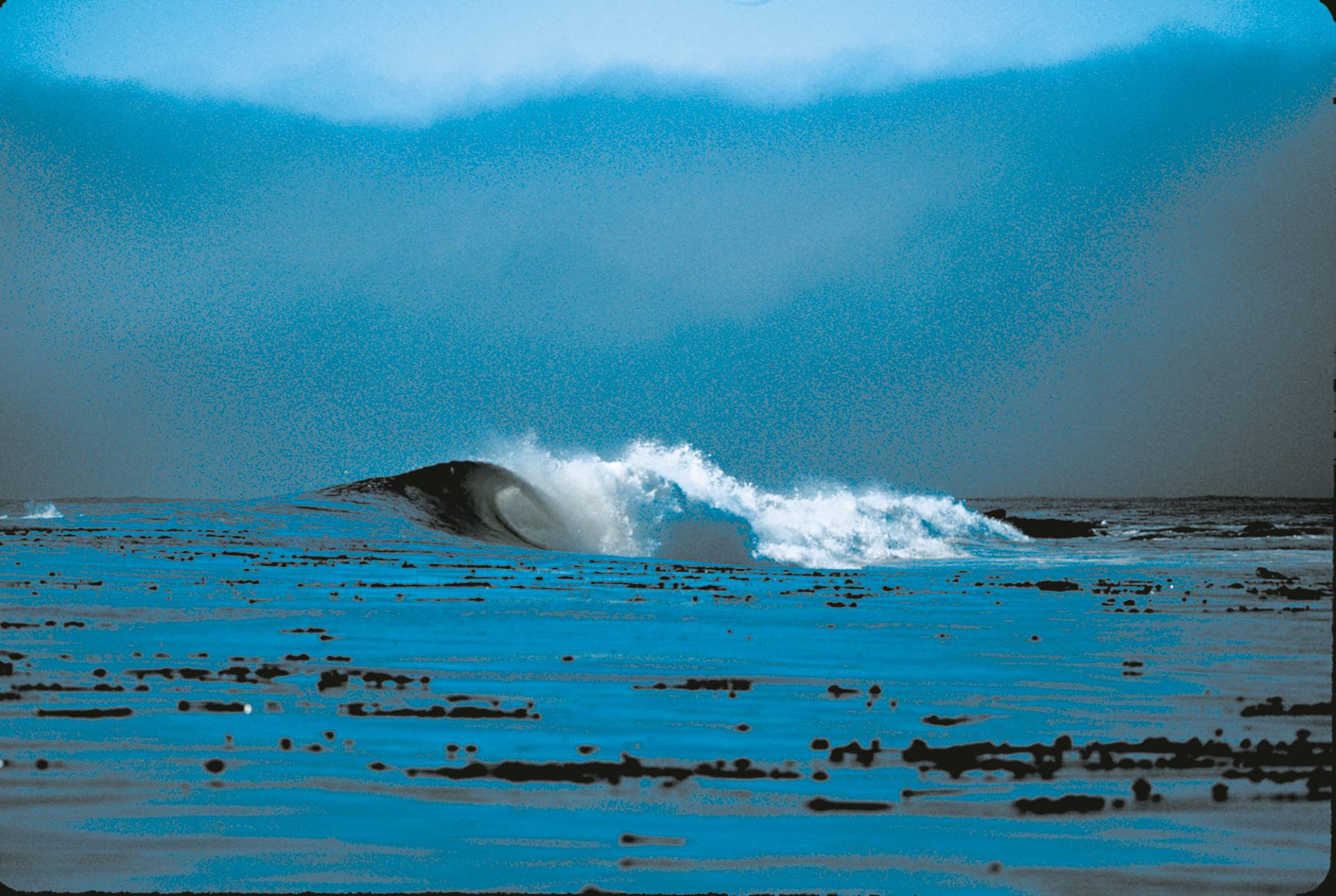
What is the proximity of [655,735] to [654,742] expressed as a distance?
0.20 metres

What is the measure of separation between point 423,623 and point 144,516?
27.1 m

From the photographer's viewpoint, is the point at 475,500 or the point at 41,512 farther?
the point at 41,512

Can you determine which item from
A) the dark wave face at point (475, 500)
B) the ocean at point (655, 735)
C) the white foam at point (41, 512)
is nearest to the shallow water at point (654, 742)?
the ocean at point (655, 735)

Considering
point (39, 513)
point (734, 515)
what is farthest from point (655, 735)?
point (39, 513)

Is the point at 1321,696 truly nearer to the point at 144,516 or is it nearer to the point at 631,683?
the point at 631,683

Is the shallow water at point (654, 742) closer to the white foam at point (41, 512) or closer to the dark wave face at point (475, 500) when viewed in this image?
the dark wave face at point (475, 500)

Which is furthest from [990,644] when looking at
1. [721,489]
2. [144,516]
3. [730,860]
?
[144,516]

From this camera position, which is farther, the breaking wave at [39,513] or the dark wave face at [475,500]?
the breaking wave at [39,513]

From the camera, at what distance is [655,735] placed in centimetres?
707

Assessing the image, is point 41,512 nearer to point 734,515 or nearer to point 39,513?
point 39,513

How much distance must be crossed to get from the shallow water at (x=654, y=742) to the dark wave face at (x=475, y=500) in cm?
1648

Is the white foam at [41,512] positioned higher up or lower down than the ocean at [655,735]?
higher up

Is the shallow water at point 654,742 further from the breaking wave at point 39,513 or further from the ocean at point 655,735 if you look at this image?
the breaking wave at point 39,513

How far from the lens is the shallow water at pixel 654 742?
188 inches
